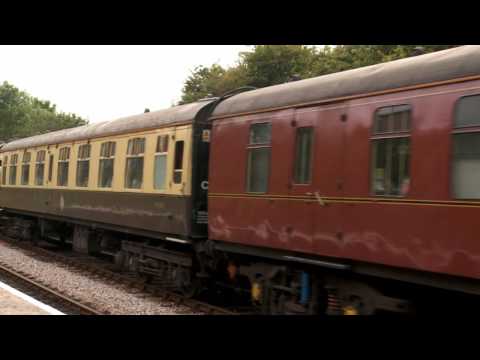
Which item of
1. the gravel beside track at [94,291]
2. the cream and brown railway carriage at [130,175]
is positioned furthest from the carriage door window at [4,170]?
the gravel beside track at [94,291]

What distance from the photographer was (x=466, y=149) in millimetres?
5219

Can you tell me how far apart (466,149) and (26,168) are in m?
16.6

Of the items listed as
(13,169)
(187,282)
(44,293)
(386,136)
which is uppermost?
(386,136)

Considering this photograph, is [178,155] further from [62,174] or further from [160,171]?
[62,174]

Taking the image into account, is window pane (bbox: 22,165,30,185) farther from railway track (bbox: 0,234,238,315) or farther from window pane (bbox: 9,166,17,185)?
railway track (bbox: 0,234,238,315)

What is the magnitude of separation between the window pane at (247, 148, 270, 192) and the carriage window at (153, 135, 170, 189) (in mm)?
2909

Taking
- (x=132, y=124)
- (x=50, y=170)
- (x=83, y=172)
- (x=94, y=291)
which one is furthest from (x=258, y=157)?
(x=50, y=170)

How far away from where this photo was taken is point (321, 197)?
22.7 ft

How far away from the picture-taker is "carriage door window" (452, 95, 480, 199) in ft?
16.8

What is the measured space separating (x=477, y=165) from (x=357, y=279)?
2274mm

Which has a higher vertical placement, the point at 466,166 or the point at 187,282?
the point at 466,166

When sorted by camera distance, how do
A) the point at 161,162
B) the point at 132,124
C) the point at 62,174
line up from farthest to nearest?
the point at 62,174 < the point at 132,124 < the point at 161,162
